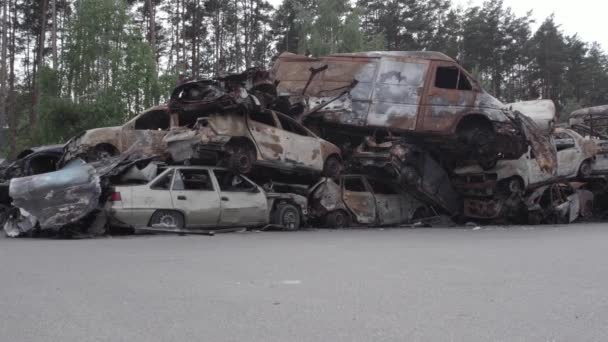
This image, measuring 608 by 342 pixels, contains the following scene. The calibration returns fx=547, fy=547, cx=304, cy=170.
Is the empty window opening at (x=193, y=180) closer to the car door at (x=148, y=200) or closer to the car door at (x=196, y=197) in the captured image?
the car door at (x=196, y=197)

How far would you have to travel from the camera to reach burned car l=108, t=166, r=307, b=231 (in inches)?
392

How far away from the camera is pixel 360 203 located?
45.3 ft

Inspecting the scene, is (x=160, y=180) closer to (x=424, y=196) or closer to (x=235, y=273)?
(x=235, y=273)

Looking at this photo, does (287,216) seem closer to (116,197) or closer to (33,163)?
(116,197)

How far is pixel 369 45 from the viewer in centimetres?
3809

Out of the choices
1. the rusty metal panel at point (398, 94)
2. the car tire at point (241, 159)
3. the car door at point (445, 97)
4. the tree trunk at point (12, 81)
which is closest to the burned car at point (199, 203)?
the car tire at point (241, 159)

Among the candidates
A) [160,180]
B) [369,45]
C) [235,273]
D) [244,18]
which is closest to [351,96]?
[160,180]

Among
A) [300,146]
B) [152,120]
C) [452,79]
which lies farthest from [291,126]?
[452,79]

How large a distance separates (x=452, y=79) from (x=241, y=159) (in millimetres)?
6496

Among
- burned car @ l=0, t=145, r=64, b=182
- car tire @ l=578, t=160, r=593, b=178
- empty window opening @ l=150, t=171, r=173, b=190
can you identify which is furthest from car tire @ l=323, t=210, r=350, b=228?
car tire @ l=578, t=160, r=593, b=178

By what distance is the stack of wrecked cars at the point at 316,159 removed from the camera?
10.1 meters

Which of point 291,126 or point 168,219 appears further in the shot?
point 291,126

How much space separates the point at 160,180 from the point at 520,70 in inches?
1910

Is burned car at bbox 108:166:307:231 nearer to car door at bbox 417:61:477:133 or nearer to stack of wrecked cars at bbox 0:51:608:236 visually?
stack of wrecked cars at bbox 0:51:608:236
